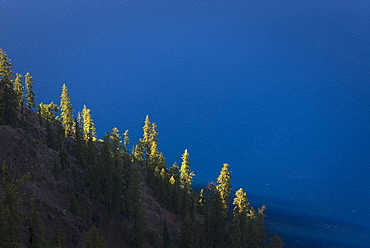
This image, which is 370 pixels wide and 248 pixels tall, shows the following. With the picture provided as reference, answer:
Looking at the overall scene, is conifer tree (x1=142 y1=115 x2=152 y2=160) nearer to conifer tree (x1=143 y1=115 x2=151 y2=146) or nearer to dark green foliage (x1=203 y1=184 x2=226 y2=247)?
conifer tree (x1=143 y1=115 x2=151 y2=146)

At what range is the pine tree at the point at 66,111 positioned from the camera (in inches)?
2813

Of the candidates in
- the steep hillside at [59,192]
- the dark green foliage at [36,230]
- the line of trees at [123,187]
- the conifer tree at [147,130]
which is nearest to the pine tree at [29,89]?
the line of trees at [123,187]

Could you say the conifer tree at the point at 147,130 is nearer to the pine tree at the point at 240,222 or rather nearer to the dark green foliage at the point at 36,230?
the pine tree at the point at 240,222

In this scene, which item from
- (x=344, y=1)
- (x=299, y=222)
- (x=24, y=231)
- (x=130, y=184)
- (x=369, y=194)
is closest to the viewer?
(x=24, y=231)

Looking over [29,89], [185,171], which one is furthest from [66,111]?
[185,171]

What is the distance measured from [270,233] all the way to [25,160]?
50377 millimetres

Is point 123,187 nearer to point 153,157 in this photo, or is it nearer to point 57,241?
point 153,157

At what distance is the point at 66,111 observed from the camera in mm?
73500

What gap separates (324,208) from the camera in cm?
9606

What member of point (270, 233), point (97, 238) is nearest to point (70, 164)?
point (97, 238)

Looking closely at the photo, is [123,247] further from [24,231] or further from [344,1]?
[344,1]

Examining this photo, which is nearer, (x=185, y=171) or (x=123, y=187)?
(x=123, y=187)

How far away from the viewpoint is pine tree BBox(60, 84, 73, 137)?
71438 millimetres

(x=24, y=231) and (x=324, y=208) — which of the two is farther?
(x=324, y=208)
